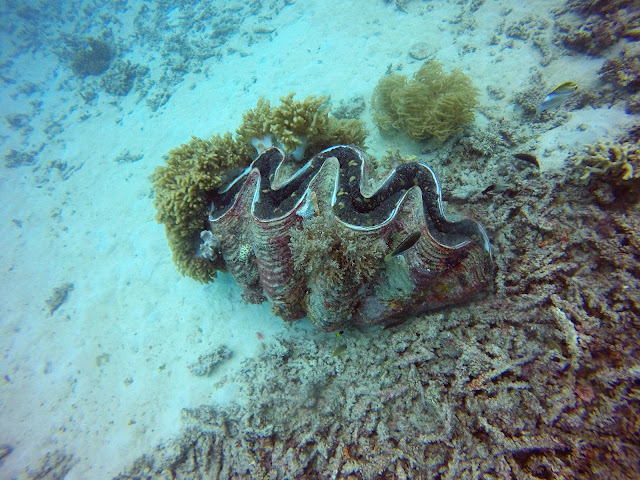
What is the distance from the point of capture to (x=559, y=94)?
316 centimetres

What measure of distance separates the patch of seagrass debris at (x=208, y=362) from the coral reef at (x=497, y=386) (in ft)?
1.80

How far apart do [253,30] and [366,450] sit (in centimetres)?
1119

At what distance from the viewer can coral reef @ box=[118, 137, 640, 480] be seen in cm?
198

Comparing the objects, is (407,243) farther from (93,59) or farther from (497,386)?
(93,59)

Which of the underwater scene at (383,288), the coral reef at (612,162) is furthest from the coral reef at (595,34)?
the coral reef at (612,162)

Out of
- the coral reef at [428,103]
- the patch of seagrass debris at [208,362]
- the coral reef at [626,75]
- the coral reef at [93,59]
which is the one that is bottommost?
the patch of seagrass debris at [208,362]

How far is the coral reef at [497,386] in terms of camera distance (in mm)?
1979

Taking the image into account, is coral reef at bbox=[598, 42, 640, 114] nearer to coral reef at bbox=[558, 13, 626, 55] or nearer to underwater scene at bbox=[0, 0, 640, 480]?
underwater scene at bbox=[0, 0, 640, 480]

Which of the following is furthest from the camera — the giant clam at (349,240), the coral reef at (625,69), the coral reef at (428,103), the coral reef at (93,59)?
the coral reef at (93,59)

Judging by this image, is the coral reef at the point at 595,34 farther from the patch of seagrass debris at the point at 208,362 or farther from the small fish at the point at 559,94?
the patch of seagrass debris at the point at 208,362

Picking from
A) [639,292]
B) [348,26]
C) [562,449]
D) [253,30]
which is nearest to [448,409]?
[562,449]

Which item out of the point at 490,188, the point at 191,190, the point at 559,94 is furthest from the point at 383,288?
the point at 559,94

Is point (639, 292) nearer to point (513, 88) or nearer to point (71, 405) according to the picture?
point (513, 88)

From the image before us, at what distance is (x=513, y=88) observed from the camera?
13.9ft
